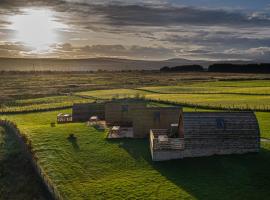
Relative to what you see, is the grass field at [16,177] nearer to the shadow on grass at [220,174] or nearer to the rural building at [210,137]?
the shadow on grass at [220,174]

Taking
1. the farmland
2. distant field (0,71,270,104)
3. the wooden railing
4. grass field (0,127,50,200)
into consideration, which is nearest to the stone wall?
the farmland

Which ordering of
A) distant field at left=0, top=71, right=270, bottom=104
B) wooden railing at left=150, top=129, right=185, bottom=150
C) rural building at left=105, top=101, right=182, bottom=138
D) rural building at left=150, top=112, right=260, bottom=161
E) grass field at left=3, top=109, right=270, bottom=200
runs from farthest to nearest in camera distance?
distant field at left=0, top=71, right=270, bottom=104
rural building at left=105, top=101, right=182, bottom=138
rural building at left=150, top=112, right=260, bottom=161
wooden railing at left=150, top=129, right=185, bottom=150
grass field at left=3, top=109, right=270, bottom=200

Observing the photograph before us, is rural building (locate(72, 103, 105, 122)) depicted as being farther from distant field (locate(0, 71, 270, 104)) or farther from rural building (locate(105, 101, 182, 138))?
distant field (locate(0, 71, 270, 104))

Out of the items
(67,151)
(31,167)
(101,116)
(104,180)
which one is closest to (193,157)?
(104,180)

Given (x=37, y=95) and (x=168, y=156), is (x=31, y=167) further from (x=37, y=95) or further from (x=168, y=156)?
(x=37, y=95)

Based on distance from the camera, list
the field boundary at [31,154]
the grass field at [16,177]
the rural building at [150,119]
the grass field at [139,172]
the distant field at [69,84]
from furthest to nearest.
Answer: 1. the distant field at [69,84]
2. the rural building at [150,119]
3. the grass field at [16,177]
4. the field boundary at [31,154]
5. the grass field at [139,172]

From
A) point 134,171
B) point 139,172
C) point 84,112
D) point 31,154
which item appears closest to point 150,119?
point 134,171

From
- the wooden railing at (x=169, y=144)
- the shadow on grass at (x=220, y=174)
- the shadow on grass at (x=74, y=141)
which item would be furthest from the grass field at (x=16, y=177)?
the wooden railing at (x=169, y=144)
